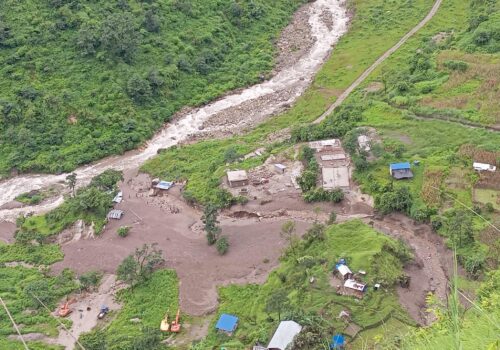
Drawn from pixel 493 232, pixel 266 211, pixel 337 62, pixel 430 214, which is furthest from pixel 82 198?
pixel 337 62

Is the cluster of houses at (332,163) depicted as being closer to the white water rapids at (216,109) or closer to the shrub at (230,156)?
the shrub at (230,156)

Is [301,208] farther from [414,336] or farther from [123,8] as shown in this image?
[123,8]

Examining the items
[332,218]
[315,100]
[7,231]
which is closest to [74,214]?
[7,231]

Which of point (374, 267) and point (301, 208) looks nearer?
point (374, 267)

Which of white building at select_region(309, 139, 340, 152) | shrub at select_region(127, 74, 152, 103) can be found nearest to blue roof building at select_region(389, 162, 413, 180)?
white building at select_region(309, 139, 340, 152)

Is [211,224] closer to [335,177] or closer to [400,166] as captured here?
[335,177]
